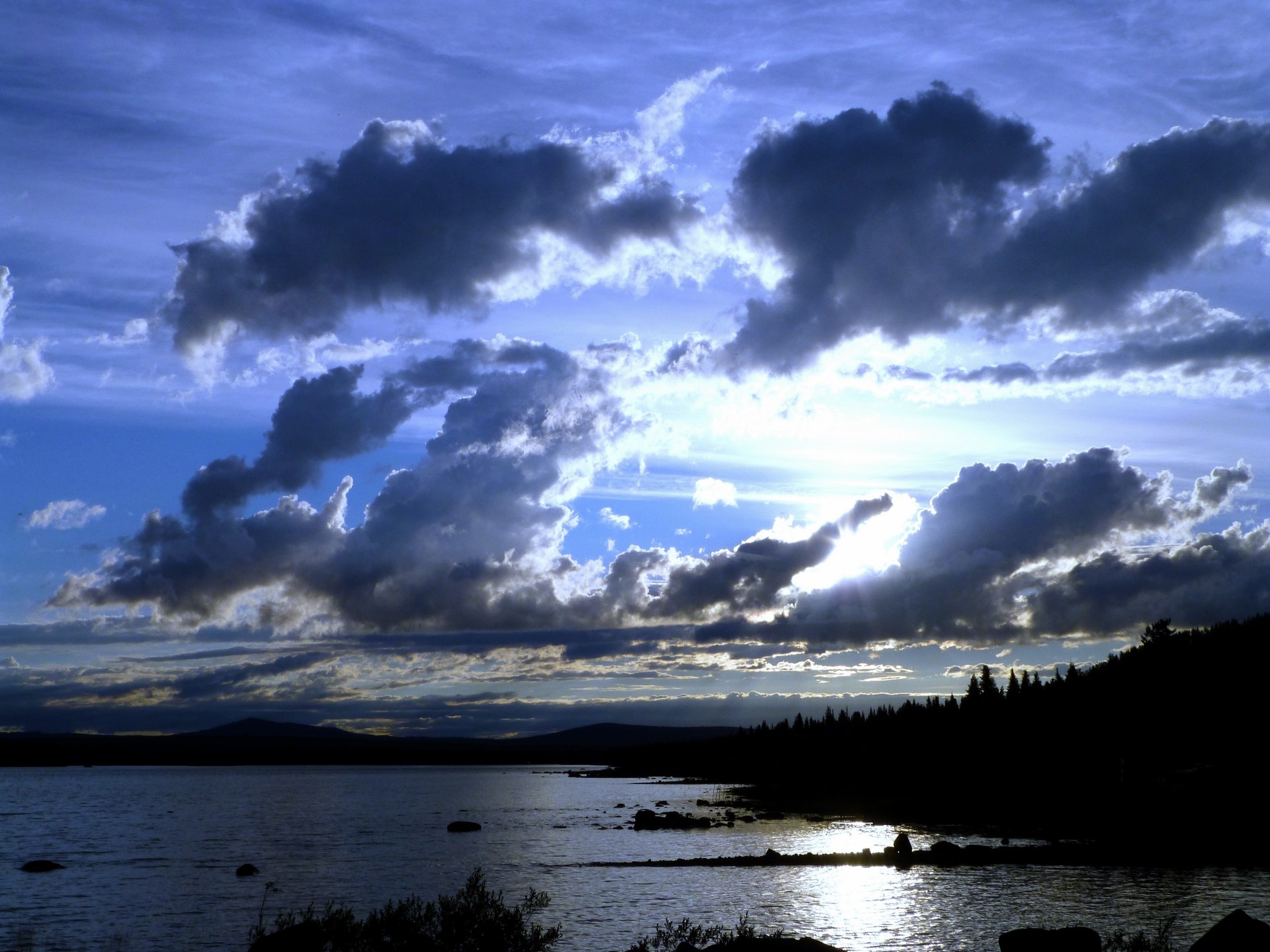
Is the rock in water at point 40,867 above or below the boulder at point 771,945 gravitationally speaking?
below

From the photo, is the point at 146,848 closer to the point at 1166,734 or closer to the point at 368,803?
the point at 368,803

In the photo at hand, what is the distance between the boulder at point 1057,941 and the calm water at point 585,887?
10.0 metres

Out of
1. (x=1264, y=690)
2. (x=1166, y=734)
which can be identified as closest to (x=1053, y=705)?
(x=1166, y=734)

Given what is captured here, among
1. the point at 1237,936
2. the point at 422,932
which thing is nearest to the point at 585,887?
the point at 422,932

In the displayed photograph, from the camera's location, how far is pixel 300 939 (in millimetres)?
40969

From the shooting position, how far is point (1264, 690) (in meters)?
153

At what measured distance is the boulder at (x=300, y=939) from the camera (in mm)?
40500

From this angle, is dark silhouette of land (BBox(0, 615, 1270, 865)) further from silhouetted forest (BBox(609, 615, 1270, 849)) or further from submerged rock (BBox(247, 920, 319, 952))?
submerged rock (BBox(247, 920, 319, 952))

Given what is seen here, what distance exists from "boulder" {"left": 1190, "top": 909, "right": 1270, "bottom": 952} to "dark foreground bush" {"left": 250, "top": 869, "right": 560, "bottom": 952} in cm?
2638

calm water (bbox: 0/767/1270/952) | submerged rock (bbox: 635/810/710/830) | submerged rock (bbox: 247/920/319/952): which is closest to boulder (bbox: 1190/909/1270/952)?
calm water (bbox: 0/767/1270/952)

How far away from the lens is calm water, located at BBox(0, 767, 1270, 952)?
60.5m

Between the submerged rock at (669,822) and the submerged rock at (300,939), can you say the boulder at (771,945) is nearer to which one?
the submerged rock at (300,939)

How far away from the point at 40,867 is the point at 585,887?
53.1 m

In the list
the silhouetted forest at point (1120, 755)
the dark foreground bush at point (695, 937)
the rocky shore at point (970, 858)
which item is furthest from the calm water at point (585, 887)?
the silhouetted forest at point (1120, 755)
